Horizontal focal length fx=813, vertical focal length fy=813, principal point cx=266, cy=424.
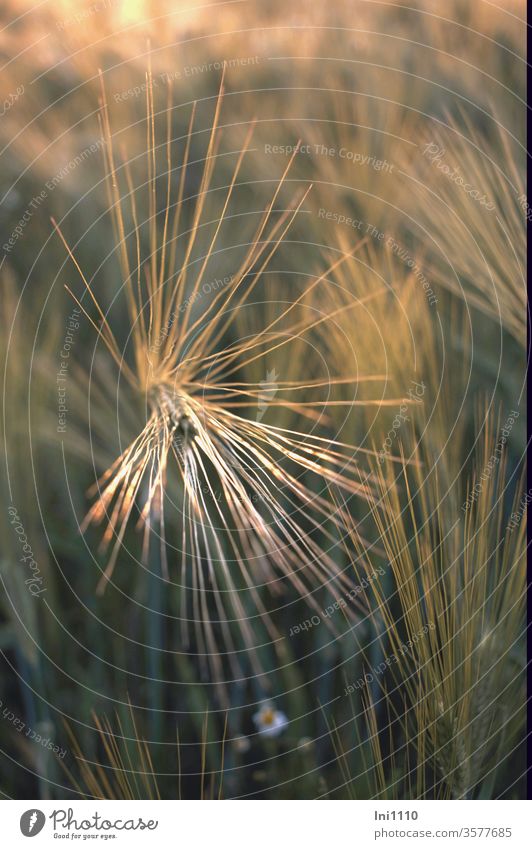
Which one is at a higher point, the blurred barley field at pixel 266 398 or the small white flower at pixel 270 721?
the blurred barley field at pixel 266 398

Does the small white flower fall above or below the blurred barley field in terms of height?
below

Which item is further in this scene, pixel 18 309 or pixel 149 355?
pixel 18 309

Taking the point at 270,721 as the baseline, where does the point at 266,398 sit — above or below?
above

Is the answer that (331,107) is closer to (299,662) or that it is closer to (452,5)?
(452,5)
